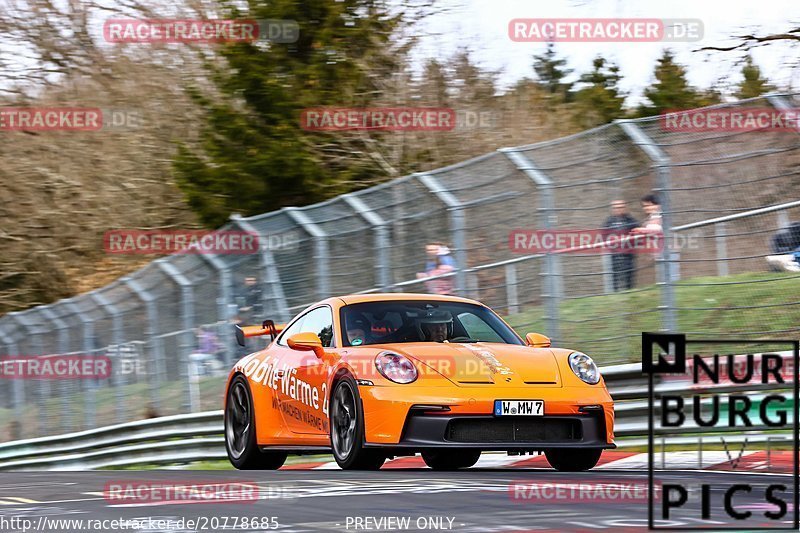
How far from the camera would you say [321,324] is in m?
9.83

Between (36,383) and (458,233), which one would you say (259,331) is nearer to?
(458,233)

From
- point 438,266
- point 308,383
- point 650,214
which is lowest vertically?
point 308,383

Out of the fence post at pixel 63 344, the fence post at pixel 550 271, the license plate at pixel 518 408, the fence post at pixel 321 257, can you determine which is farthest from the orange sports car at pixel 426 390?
the fence post at pixel 63 344

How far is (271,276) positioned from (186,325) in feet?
5.72

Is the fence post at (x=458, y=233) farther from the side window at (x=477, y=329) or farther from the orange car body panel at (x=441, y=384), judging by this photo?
the orange car body panel at (x=441, y=384)

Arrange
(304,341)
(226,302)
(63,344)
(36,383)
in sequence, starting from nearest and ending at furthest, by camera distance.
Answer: (304,341)
(226,302)
(63,344)
(36,383)

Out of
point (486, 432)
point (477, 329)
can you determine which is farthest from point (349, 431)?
point (477, 329)

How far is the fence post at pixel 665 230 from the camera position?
9.55 m

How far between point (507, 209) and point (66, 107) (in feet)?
67.5

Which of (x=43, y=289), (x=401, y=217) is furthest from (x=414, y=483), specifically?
(x=43, y=289)

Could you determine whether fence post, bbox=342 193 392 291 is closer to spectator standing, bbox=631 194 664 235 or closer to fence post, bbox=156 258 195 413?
fence post, bbox=156 258 195 413

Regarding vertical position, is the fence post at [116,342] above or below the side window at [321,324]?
below

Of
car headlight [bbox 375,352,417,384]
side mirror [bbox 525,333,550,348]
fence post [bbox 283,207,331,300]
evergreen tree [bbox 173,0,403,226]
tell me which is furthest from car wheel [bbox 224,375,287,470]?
evergreen tree [bbox 173,0,403,226]

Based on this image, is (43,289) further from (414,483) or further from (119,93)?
(414,483)
